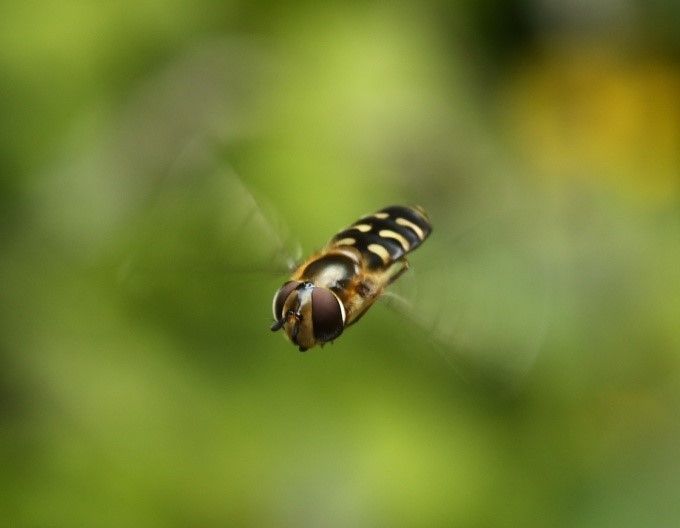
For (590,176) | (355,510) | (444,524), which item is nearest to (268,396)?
(355,510)

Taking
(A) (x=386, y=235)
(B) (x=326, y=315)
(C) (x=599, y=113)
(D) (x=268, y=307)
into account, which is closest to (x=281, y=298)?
(B) (x=326, y=315)

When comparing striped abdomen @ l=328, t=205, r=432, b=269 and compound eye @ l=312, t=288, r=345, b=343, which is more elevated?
striped abdomen @ l=328, t=205, r=432, b=269

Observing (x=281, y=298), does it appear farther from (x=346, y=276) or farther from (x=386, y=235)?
(x=386, y=235)

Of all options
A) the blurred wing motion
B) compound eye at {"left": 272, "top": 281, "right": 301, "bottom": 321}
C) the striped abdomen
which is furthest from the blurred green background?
compound eye at {"left": 272, "top": 281, "right": 301, "bottom": 321}

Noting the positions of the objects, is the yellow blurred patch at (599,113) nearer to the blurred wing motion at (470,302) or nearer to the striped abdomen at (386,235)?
the blurred wing motion at (470,302)

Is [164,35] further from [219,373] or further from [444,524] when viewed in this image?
[444,524]

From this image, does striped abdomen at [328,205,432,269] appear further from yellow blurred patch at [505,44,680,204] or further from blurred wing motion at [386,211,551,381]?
yellow blurred patch at [505,44,680,204]
